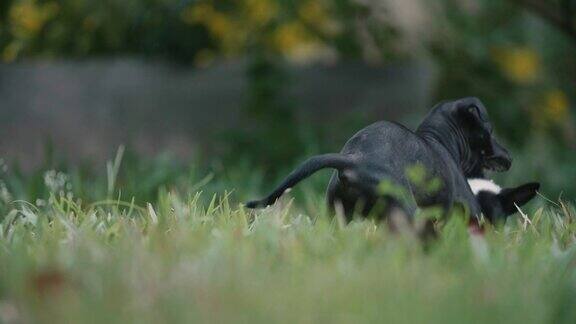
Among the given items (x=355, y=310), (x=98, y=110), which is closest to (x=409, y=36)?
(x=98, y=110)

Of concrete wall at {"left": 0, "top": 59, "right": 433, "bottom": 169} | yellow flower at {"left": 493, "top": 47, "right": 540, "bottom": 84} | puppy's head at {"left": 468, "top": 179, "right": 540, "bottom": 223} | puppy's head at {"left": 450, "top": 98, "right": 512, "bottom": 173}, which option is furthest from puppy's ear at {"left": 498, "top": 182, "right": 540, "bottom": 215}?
yellow flower at {"left": 493, "top": 47, "right": 540, "bottom": 84}

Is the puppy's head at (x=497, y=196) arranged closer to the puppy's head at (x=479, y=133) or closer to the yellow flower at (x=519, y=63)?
the puppy's head at (x=479, y=133)

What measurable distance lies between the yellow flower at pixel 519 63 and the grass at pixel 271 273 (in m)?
5.92

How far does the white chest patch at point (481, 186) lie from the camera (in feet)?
13.1

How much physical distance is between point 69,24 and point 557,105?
4.22 metres

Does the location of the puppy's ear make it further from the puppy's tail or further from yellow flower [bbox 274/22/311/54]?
yellow flower [bbox 274/22/311/54]

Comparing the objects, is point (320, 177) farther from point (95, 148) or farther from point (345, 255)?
point (345, 255)

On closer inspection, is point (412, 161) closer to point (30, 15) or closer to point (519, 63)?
point (30, 15)

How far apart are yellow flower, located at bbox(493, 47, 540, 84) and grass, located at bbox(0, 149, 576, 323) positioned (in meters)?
5.92

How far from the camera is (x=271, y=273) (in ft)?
9.23

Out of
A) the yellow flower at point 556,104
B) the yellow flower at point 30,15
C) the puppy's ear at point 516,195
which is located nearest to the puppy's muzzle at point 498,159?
the puppy's ear at point 516,195

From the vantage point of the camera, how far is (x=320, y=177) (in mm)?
6105

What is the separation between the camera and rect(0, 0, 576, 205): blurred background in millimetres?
7621

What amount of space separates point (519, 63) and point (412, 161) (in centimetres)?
659
